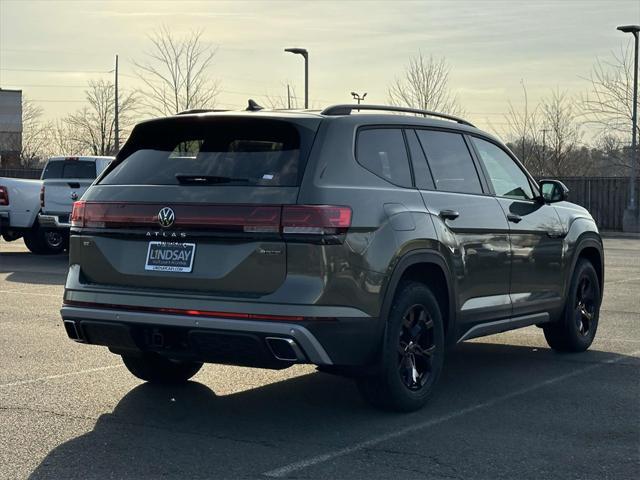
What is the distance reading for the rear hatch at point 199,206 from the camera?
19.0 feet

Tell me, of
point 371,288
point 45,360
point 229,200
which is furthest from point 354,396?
point 45,360

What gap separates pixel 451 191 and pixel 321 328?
177 centimetres

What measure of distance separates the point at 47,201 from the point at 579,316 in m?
12.6

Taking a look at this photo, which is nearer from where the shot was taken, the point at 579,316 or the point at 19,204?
the point at 579,316

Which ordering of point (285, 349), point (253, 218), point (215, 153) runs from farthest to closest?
1. point (215, 153)
2. point (253, 218)
3. point (285, 349)

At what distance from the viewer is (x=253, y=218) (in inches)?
227

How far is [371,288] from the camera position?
595cm

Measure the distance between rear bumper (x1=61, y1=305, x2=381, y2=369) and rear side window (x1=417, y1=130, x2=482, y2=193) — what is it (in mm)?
1443

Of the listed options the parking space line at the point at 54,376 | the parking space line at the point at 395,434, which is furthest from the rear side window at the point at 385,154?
the parking space line at the point at 54,376

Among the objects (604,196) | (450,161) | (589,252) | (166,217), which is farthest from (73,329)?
(604,196)

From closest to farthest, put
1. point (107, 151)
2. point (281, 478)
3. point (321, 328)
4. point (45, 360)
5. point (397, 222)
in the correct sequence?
point (281, 478) → point (321, 328) → point (397, 222) → point (45, 360) → point (107, 151)

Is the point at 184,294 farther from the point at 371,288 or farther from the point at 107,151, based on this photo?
the point at 107,151

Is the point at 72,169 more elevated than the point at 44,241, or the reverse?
the point at 72,169

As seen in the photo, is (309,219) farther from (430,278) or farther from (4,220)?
(4,220)
